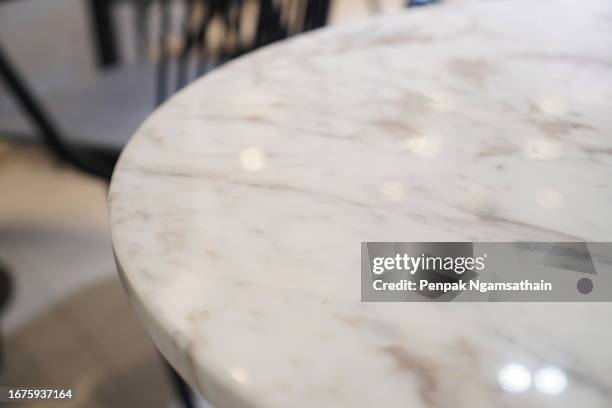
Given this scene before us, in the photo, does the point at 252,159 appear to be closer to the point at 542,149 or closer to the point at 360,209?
the point at 360,209

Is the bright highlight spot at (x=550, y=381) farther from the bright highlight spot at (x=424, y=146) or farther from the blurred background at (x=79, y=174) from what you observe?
the blurred background at (x=79, y=174)

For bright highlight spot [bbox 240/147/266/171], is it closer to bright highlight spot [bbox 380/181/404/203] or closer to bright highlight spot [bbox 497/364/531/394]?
bright highlight spot [bbox 380/181/404/203]

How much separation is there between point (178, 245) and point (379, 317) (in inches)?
4.4

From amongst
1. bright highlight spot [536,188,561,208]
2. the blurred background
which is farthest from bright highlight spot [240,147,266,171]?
the blurred background

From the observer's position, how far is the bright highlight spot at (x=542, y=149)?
35cm

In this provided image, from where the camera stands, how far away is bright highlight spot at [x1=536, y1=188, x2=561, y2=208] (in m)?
0.31

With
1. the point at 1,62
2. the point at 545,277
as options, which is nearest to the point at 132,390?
the point at 1,62

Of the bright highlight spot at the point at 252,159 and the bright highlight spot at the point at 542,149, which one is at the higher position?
the bright highlight spot at the point at 542,149

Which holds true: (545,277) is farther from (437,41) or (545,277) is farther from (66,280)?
(66,280)

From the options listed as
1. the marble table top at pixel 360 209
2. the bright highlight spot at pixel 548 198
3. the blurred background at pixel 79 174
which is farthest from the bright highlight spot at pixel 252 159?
the blurred background at pixel 79 174

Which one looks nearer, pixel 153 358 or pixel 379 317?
pixel 379 317

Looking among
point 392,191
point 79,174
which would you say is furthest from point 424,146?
point 79,174

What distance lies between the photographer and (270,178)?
33 cm

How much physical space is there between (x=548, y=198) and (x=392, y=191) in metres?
0.09
